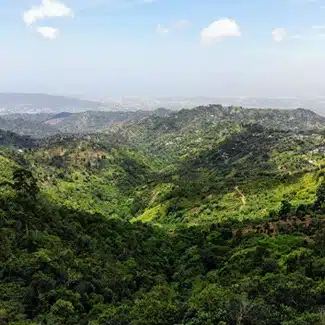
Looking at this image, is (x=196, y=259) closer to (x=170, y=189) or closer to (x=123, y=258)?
(x=123, y=258)

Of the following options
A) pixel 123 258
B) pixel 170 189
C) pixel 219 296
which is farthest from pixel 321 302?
pixel 170 189

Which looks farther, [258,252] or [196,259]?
[196,259]

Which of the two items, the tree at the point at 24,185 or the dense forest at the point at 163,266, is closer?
the dense forest at the point at 163,266

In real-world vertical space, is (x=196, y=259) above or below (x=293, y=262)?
below

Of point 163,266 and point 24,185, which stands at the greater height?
point 24,185

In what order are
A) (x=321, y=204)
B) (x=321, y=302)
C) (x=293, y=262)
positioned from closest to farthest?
(x=321, y=302) < (x=293, y=262) < (x=321, y=204)

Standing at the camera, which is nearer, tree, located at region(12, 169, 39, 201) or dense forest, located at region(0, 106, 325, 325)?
dense forest, located at region(0, 106, 325, 325)

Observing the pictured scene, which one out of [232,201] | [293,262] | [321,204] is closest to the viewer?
[293,262]

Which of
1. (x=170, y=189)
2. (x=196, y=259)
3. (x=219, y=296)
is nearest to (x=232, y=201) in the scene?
(x=170, y=189)

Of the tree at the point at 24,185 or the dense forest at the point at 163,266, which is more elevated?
the tree at the point at 24,185

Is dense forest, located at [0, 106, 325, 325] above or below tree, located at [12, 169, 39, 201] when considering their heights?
below

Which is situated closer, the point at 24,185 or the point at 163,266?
the point at 163,266
